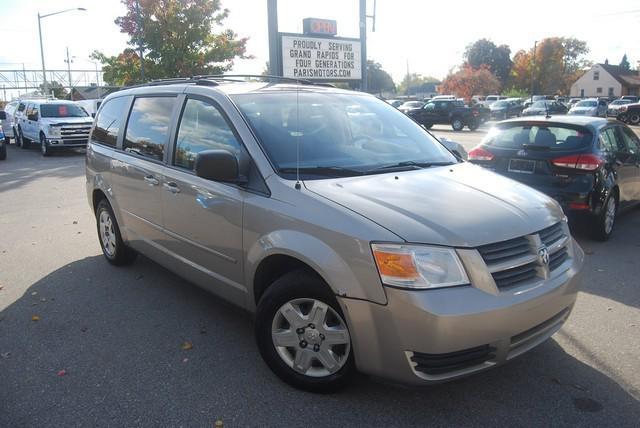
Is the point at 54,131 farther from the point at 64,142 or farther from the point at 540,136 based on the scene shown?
the point at 540,136

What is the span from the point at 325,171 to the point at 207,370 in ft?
4.91

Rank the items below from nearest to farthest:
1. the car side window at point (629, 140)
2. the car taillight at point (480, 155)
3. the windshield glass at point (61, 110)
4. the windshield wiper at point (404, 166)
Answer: the windshield wiper at point (404, 166)
the car taillight at point (480, 155)
the car side window at point (629, 140)
the windshield glass at point (61, 110)

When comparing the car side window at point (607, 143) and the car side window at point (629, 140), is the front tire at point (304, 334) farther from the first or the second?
the car side window at point (629, 140)

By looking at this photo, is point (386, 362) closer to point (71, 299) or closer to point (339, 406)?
point (339, 406)

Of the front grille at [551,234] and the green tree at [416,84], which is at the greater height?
the green tree at [416,84]

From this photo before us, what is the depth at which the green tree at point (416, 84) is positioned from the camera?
108375 millimetres

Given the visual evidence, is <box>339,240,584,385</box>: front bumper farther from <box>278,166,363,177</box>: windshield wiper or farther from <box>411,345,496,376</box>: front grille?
<box>278,166,363,177</box>: windshield wiper

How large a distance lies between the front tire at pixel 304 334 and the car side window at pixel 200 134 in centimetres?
102

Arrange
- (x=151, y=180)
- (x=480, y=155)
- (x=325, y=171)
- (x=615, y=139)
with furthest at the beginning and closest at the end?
(x=480, y=155) → (x=615, y=139) → (x=151, y=180) → (x=325, y=171)

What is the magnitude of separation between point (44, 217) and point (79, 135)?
443 inches

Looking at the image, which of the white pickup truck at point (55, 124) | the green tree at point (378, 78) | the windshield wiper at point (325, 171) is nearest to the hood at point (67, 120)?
the white pickup truck at point (55, 124)

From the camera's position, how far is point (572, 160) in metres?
6.21

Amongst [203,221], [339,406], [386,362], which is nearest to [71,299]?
[203,221]

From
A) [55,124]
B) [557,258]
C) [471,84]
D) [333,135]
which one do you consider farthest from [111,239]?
[471,84]
